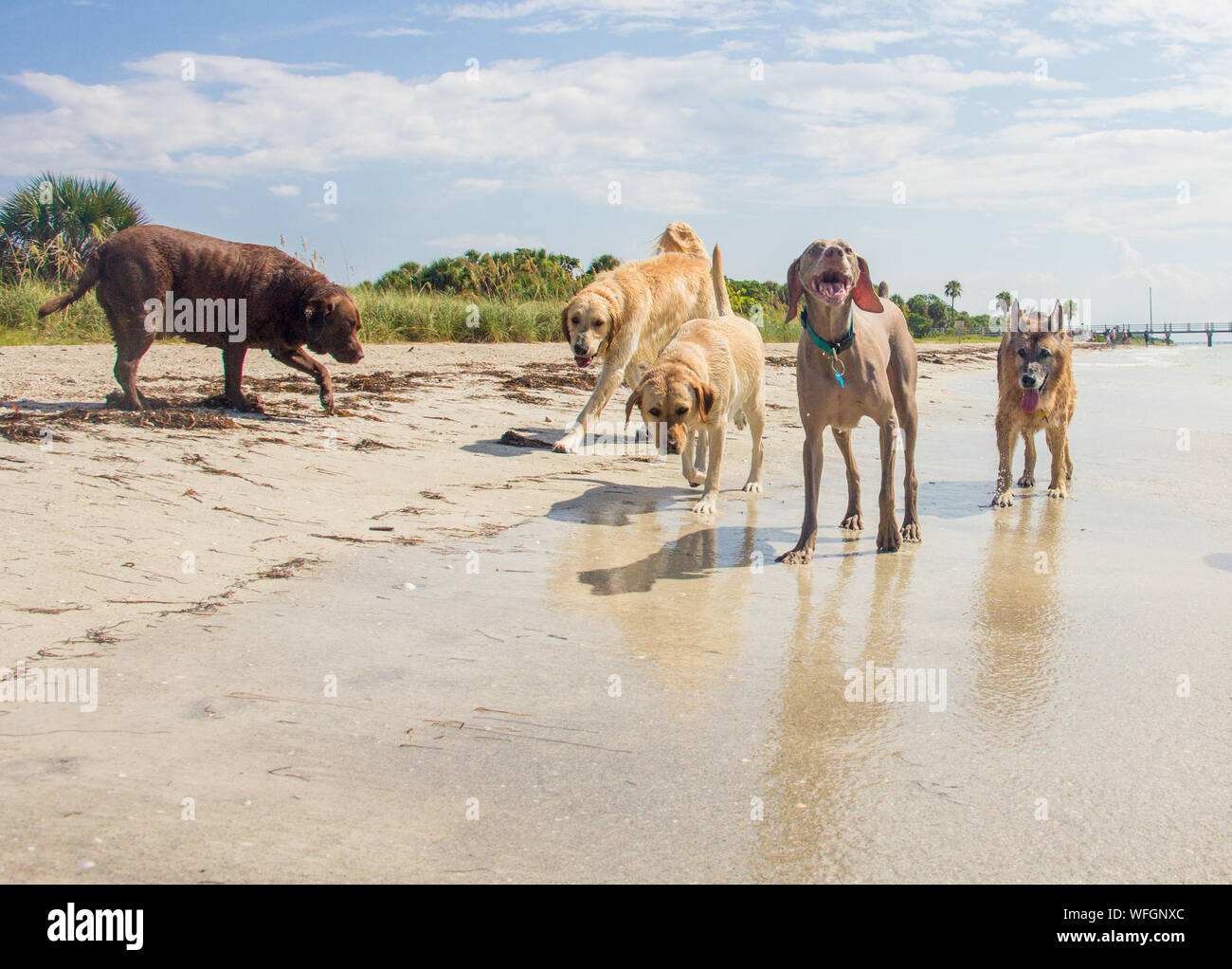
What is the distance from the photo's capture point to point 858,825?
259 centimetres

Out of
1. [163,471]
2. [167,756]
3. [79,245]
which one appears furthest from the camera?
[79,245]

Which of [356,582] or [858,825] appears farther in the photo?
[356,582]


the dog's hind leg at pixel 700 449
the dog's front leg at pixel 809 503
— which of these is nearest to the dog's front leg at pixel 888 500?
the dog's front leg at pixel 809 503

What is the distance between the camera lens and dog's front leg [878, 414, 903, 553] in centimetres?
598

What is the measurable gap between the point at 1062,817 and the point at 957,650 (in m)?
1.51

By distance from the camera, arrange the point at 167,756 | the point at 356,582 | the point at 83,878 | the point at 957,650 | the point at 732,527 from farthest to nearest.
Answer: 1. the point at 732,527
2. the point at 356,582
3. the point at 957,650
4. the point at 167,756
5. the point at 83,878

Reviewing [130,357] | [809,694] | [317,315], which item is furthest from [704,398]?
[130,357]

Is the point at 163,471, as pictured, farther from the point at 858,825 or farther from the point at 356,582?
the point at 858,825

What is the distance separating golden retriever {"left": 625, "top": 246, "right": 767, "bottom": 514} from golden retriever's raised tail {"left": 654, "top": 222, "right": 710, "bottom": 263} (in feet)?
9.97

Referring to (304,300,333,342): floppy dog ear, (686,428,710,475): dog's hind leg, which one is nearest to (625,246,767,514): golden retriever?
(686,428,710,475): dog's hind leg

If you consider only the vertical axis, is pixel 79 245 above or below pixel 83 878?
above

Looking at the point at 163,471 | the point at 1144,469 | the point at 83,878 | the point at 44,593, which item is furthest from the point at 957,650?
the point at 1144,469

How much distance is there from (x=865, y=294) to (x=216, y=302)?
17.7 feet
